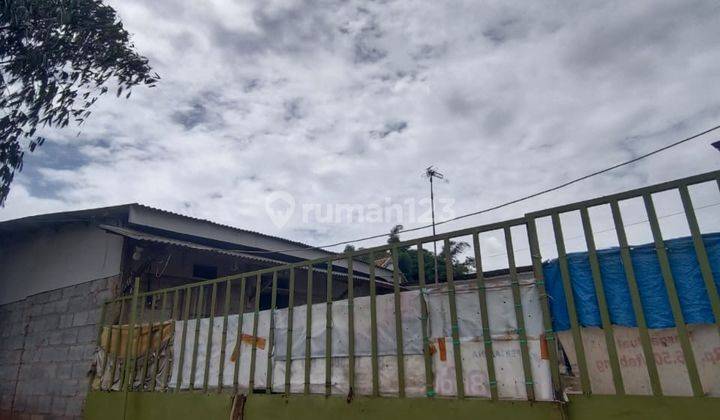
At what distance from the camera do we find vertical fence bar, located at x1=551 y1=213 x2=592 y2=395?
337 cm

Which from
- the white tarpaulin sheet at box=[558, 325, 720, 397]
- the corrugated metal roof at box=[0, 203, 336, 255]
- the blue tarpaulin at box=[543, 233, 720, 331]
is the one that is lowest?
the white tarpaulin sheet at box=[558, 325, 720, 397]

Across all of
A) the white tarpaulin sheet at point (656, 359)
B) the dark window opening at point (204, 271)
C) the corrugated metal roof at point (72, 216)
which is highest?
the corrugated metal roof at point (72, 216)

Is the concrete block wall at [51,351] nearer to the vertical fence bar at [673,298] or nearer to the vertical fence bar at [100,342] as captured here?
the vertical fence bar at [100,342]

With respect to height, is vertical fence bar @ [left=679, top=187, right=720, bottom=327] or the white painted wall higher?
the white painted wall

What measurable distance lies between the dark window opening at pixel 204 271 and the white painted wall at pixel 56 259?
153cm

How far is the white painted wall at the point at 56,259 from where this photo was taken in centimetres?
828

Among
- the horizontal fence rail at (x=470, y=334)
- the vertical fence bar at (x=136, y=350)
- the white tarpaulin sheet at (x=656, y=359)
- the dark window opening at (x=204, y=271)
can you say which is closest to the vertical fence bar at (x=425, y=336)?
the horizontal fence rail at (x=470, y=334)

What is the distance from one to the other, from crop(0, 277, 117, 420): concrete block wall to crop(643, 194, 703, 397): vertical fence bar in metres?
7.95

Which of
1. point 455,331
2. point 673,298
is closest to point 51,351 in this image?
point 455,331

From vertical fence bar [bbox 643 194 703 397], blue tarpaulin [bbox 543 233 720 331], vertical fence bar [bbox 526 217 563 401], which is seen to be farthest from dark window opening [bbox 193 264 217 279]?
vertical fence bar [bbox 643 194 703 397]

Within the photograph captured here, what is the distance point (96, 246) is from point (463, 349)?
7.43 meters

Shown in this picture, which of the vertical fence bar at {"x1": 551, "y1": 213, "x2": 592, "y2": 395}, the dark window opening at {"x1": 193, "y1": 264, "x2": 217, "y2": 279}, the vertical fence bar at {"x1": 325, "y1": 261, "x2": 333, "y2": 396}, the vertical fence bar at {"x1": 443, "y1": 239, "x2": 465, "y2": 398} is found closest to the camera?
the vertical fence bar at {"x1": 551, "y1": 213, "x2": 592, "y2": 395}

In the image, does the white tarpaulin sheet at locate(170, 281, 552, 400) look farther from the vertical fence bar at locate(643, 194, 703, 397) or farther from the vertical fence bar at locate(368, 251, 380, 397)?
the vertical fence bar at locate(643, 194, 703, 397)

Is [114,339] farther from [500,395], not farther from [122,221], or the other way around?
[500,395]
